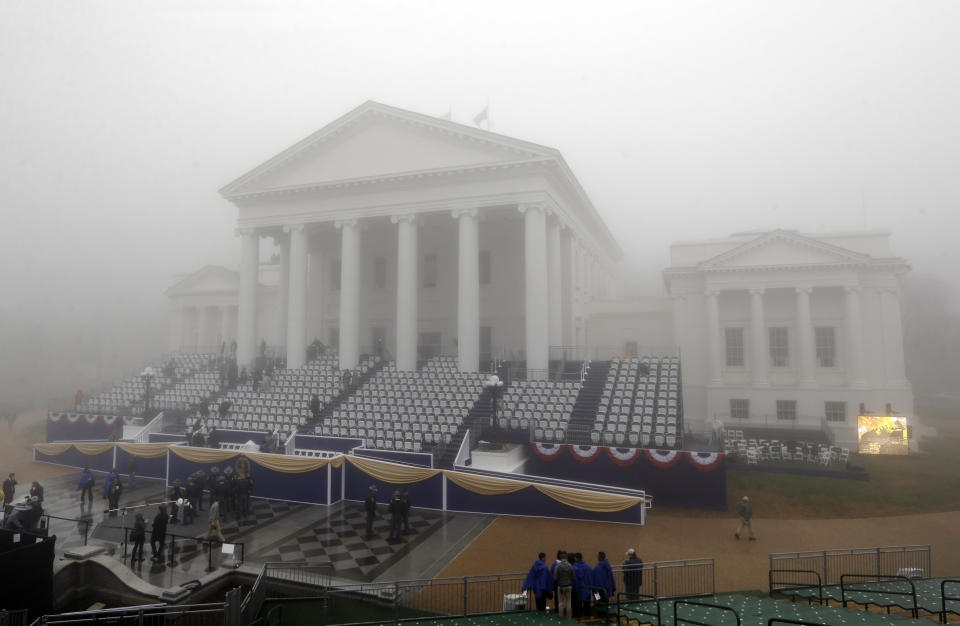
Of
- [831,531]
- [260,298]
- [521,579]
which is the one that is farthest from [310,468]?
[260,298]

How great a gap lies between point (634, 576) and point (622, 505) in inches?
222

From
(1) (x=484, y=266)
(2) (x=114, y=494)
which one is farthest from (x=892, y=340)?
(2) (x=114, y=494)

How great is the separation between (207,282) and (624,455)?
1811 inches

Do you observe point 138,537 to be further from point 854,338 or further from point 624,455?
point 854,338

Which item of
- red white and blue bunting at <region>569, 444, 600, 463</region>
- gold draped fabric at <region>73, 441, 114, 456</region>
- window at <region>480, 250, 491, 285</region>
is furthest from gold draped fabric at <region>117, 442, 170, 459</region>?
window at <region>480, 250, 491, 285</region>

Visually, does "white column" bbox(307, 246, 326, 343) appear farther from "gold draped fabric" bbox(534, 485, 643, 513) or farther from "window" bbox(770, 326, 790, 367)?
"window" bbox(770, 326, 790, 367)

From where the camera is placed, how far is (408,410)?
24422mm

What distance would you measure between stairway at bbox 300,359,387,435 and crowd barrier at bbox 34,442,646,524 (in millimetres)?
4390

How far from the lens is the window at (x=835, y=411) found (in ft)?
105

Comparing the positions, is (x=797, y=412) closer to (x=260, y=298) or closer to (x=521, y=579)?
(x=521, y=579)

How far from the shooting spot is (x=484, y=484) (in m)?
17.7

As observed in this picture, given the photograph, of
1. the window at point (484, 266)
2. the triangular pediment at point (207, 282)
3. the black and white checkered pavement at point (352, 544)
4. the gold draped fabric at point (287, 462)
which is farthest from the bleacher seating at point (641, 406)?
the triangular pediment at point (207, 282)

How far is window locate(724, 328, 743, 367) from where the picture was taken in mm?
35000

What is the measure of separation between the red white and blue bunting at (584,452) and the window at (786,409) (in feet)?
63.2
